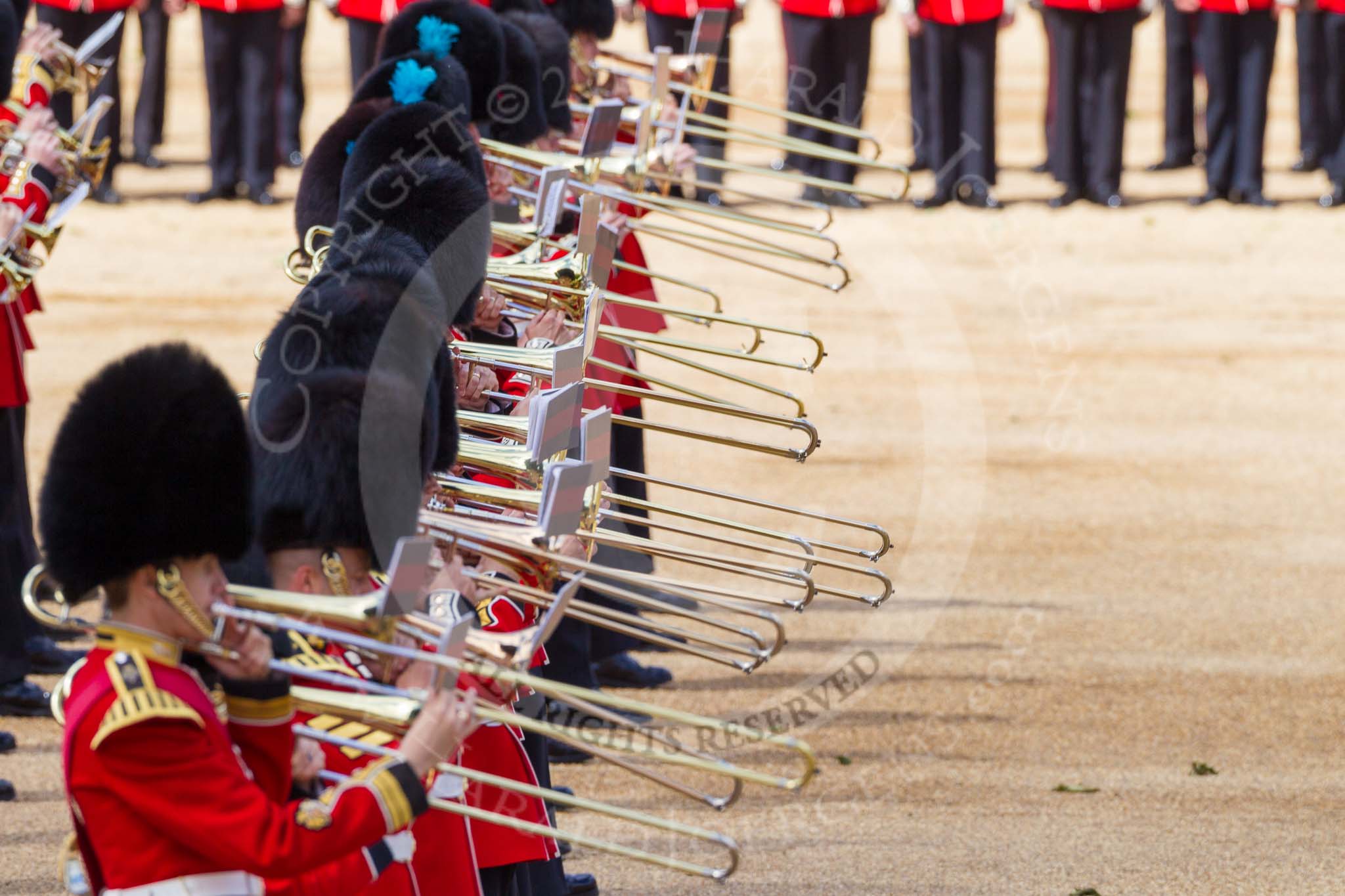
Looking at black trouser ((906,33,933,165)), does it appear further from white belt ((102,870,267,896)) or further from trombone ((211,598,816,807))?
white belt ((102,870,267,896))

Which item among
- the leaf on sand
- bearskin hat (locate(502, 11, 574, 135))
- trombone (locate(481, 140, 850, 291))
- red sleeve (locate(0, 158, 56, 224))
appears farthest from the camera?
bearskin hat (locate(502, 11, 574, 135))

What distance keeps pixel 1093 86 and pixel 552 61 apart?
7599mm

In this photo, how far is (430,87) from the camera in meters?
3.82

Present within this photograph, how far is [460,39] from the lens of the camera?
14.2 ft

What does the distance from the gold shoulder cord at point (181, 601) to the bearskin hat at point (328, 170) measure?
1592 millimetres

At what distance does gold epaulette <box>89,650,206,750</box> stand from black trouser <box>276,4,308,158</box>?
11.3m

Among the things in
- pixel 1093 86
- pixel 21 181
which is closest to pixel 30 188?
pixel 21 181

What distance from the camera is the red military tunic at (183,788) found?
2.00 meters

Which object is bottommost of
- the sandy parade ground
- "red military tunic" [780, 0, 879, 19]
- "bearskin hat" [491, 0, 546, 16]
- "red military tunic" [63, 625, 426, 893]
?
the sandy parade ground

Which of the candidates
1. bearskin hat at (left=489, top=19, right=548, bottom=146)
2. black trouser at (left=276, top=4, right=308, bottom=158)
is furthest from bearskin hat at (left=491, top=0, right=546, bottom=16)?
black trouser at (left=276, top=4, right=308, bottom=158)

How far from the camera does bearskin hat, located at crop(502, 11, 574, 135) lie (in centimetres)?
499

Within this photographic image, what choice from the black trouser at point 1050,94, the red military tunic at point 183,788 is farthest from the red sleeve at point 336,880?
the black trouser at point 1050,94

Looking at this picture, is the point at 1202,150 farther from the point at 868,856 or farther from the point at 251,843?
the point at 251,843

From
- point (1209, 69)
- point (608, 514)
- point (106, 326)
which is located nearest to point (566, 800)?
point (608, 514)
